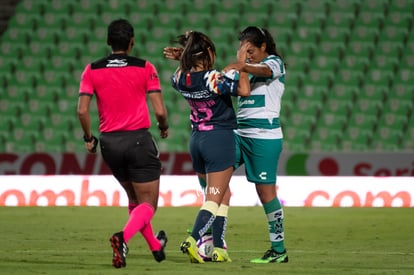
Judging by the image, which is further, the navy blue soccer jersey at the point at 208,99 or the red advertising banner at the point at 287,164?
the red advertising banner at the point at 287,164

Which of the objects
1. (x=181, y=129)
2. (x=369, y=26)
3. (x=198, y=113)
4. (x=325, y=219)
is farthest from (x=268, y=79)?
(x=369, y=26)

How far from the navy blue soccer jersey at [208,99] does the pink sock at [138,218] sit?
0.76m

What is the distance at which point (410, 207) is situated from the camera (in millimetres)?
14781

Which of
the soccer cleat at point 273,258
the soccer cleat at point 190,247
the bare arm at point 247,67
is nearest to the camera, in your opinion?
the soccer cleat at point 190,247

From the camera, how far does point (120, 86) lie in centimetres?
724

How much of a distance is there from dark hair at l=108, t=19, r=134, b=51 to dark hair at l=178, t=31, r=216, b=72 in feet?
1.72

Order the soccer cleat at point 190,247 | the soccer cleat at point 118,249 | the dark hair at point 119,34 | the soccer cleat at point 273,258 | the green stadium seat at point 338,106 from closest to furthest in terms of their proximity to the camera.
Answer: the soccer cleat at point 118,249, the dark hair at point 119,34, the soccer cleat at point 190,247, the soccer cleat at point 273,258, the green stadium seat at point 338,106

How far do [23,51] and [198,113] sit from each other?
11834 millimetres

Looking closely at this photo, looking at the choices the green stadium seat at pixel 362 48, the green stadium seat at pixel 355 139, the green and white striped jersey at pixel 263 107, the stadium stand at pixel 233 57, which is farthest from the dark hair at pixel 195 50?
the green stadium seat at pixel 362 48

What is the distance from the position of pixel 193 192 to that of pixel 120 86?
773 centimetres

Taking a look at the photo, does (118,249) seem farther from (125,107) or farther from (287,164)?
(287,164)

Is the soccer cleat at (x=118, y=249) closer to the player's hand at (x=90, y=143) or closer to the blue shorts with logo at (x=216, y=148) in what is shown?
the player's hand at (x=90, y=143)

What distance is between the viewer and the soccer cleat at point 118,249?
277 inches

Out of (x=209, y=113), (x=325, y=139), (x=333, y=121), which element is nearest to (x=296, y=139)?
(x=325, y=139)
